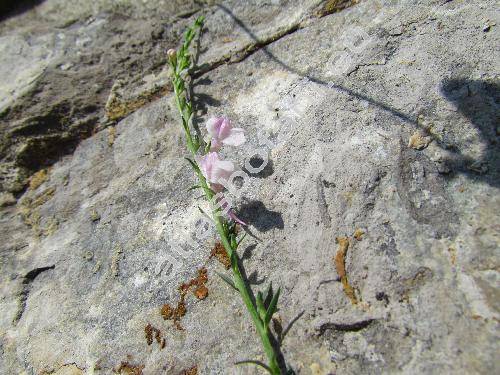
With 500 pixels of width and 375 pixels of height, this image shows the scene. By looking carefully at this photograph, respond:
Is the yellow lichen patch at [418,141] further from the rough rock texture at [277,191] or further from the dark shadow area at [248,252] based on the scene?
the dark shadow area at [248,252]

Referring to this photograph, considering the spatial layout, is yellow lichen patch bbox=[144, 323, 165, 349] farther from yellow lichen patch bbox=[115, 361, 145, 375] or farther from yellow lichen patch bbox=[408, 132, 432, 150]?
yellow lichen patch bbox=[408, 132, 432, 150]

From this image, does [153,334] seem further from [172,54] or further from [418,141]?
[172,54]

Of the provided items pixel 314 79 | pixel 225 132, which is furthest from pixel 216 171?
pixel 314 79

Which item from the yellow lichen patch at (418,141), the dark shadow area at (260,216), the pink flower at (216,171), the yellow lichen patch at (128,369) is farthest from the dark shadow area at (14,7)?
the yellow lichen patch at (418,141)

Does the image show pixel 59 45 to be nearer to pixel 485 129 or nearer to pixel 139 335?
pixel 139 335

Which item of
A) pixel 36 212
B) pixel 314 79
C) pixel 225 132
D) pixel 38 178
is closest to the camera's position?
pixel 225 132

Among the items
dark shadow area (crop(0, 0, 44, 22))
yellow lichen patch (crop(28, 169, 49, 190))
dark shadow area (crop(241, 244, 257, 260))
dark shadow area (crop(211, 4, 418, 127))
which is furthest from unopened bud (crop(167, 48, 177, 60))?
dark shadow area (crop(0, 0, 44, 22))
